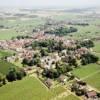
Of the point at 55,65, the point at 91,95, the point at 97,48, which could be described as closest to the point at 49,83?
the point at 91,95

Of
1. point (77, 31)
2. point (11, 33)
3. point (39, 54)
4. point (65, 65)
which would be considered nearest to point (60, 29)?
point (77, 31)

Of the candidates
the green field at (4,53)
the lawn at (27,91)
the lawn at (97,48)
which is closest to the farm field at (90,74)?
the lawn at (27,91)

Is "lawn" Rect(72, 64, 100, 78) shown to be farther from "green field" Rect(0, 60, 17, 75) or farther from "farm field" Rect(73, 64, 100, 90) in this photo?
"green field" Rect(0, 60, 17, 75)

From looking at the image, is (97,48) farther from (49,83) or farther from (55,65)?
(49,83)

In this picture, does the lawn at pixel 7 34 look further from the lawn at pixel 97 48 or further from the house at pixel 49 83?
the house at pixel 49 83

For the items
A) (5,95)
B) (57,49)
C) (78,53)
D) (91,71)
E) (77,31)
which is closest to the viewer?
(5,95)

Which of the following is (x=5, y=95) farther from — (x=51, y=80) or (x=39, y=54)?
(x=39, y=54)

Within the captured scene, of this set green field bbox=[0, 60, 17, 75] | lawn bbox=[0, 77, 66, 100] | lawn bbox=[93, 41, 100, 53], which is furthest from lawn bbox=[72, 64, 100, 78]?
lawn bbox=[93, 41, 100, 53]
